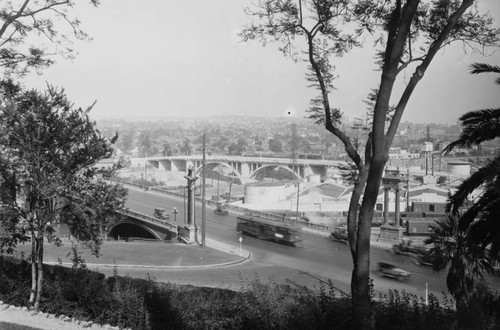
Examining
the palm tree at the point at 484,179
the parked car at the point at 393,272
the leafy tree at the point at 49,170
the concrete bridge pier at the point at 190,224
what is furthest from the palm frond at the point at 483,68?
the concrete bridge pier at the point at 190,224

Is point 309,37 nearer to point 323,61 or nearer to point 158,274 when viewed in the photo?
point 323,61

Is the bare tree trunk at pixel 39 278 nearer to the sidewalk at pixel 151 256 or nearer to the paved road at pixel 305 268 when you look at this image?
the paved road at pixel 305 268

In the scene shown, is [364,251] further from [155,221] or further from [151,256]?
[155,221]

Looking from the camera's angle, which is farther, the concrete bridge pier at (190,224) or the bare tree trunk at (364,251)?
the concrete bridge pier at (190,224)

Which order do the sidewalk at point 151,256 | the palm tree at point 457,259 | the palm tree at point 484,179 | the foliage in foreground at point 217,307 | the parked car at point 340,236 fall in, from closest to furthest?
the foliage in foreground at point 217,307, the palm tree at point 484,179, the palm tree at point 457,259, the sidewalk at point 151,256, the parked car at point 340,236

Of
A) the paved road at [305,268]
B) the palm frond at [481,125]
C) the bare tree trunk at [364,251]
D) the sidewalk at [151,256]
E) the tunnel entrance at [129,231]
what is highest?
the palm frond at [481,125]

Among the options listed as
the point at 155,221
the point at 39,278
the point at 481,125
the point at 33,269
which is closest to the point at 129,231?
the point at 155,221

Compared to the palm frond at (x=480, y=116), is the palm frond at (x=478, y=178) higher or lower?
lower
